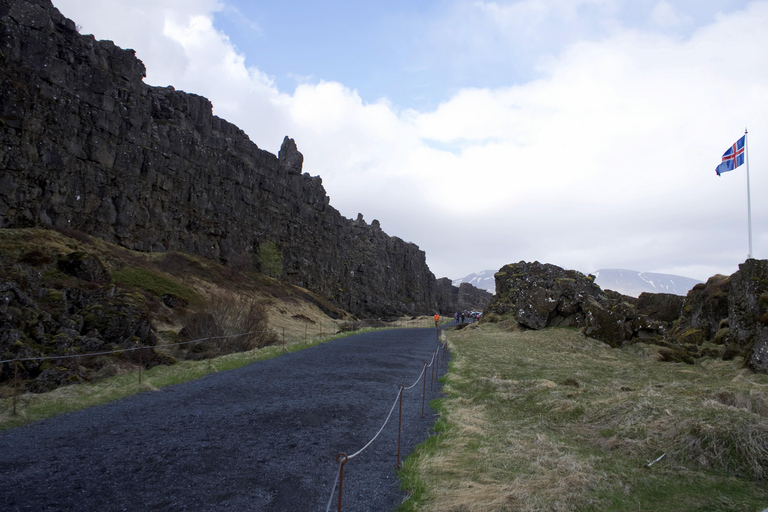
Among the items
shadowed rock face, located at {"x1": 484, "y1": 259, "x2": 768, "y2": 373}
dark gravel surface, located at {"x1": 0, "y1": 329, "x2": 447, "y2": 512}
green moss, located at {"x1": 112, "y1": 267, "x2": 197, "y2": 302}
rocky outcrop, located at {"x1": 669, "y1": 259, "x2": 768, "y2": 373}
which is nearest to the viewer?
dark gravel surface, located at {"x1": 0, "y1": 329, "x2": 447, "y2": 512}

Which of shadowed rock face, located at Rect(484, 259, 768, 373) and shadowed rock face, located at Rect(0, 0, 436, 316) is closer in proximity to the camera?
shadowed rock face, located at Rect(484, 259, 768, 373)

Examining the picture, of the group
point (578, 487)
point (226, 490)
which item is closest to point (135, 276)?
point (226, 490)

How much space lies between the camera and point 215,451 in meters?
8.14

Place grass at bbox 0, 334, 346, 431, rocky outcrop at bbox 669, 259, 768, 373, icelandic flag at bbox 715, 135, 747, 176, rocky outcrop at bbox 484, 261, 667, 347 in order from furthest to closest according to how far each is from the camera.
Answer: rocky outcrop at bbox 484, 261, 667, 347 → icelandic flag at bbox 715, 135, 747, 176 → rocky outcrop at bbox 669, 259, 768, 373 → grass at bbox 0, 334, 346, 431

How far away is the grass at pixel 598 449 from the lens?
6059 mm

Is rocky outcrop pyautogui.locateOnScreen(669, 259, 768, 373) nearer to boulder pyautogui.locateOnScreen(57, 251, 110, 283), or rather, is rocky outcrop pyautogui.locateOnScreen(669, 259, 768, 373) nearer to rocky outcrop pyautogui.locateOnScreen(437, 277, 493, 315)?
boulder pyautogui.locateOnScreen(57, 251, 110, 283)

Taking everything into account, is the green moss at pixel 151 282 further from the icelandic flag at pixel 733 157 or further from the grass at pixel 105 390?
the icelandic flag at pixel 733 157

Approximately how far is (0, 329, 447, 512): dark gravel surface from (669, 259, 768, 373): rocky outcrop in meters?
12.0

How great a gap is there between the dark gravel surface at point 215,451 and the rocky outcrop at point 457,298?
124173 millimetres

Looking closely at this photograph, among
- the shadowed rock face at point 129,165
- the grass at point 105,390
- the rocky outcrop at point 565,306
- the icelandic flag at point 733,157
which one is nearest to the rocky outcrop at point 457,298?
the shadowed rock face at point 129,165

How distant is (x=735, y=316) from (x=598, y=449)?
13.7 meters

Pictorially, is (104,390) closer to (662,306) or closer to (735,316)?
(735,316)

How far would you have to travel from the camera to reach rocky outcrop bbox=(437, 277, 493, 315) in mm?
142125

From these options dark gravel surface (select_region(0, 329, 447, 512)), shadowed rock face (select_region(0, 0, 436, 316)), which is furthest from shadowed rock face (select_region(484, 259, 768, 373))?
shadowed rock face (select_region(0, 0, 436, 316))
